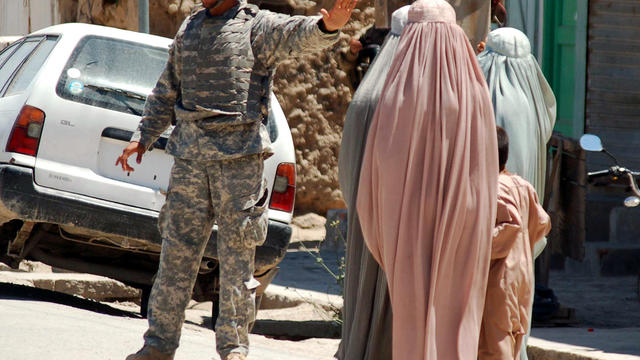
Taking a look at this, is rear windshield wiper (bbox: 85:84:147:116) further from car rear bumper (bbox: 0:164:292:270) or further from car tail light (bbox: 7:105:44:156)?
car rear bumper (bbox: 0:164:292:270)

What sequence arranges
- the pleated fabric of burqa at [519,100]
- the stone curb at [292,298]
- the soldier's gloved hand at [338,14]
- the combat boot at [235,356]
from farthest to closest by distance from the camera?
the stone curb at [292,298], the pleated fabric of burqa at [519,100], the combat boot at [235,356], the soldier's gloved hand at [338,14]

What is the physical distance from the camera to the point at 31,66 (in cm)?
692

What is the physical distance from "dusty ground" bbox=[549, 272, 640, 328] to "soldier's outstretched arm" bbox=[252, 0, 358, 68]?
12.8ft

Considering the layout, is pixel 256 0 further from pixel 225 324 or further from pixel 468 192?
pixel 468 192

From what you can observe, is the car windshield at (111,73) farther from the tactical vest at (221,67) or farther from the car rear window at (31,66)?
the tactical vest at (221,67)

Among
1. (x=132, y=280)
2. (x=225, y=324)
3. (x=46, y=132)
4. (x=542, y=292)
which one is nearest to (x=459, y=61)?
(x=225, y=324)

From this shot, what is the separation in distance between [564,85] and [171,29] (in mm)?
3777

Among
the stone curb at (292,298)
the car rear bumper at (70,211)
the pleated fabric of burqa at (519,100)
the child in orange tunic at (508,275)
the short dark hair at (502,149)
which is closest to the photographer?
the child in orange tunic at (508,275)

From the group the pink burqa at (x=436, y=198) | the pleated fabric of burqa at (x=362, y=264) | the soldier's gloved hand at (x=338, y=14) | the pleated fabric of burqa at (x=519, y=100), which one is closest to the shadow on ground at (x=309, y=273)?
the pleated fabric of burqa at (x=519, y=100)

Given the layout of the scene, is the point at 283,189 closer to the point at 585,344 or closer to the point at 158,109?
the point at 158,109

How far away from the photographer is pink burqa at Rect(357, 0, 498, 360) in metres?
4.27

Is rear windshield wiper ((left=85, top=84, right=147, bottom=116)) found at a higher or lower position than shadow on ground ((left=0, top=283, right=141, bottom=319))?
higher

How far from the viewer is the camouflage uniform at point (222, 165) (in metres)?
5.09

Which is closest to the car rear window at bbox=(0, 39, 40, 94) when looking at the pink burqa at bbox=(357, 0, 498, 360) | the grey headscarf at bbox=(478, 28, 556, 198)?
the grey headscarf at bbox=(478, 28, 556, 198)
